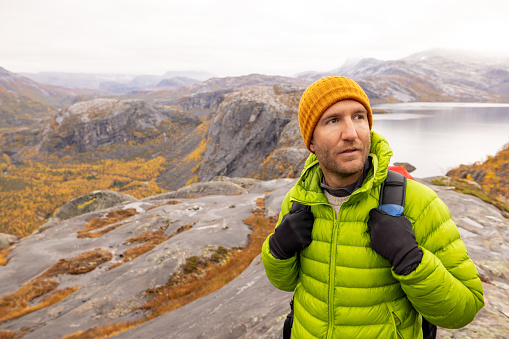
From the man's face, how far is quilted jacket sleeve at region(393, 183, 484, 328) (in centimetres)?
94

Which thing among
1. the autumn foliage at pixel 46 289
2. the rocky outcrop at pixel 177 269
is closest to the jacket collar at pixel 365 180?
the rocky outcrop at pixel 177 269

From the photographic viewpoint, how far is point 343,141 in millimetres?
2971

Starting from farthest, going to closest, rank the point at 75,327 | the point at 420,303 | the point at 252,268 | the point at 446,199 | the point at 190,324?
1. the point at 446,199
2. the point at 252,268
3. the point at 75,327
4. the point at 190,324
5. the point at 420,303

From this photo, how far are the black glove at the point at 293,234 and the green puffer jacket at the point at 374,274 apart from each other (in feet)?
0.35

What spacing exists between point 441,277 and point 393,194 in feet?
3.15

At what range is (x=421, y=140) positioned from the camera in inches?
2968

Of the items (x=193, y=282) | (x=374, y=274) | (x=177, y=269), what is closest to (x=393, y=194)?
(x=374, y=274)

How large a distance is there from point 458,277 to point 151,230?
2982cm

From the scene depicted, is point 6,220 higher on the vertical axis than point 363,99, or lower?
lower

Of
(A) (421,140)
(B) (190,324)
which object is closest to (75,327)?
(B) (190,324)

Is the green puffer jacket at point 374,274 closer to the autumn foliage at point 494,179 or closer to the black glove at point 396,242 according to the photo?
the black glove at point 396,242

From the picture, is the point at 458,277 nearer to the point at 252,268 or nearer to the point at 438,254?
the point at 438,254

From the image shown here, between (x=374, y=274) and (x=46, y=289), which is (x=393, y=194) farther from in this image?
(x=46, y=289)

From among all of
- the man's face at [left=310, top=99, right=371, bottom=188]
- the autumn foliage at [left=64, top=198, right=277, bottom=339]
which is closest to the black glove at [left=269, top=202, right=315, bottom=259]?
the man's face at [left=310, top=99, right=371, bottom=188]
